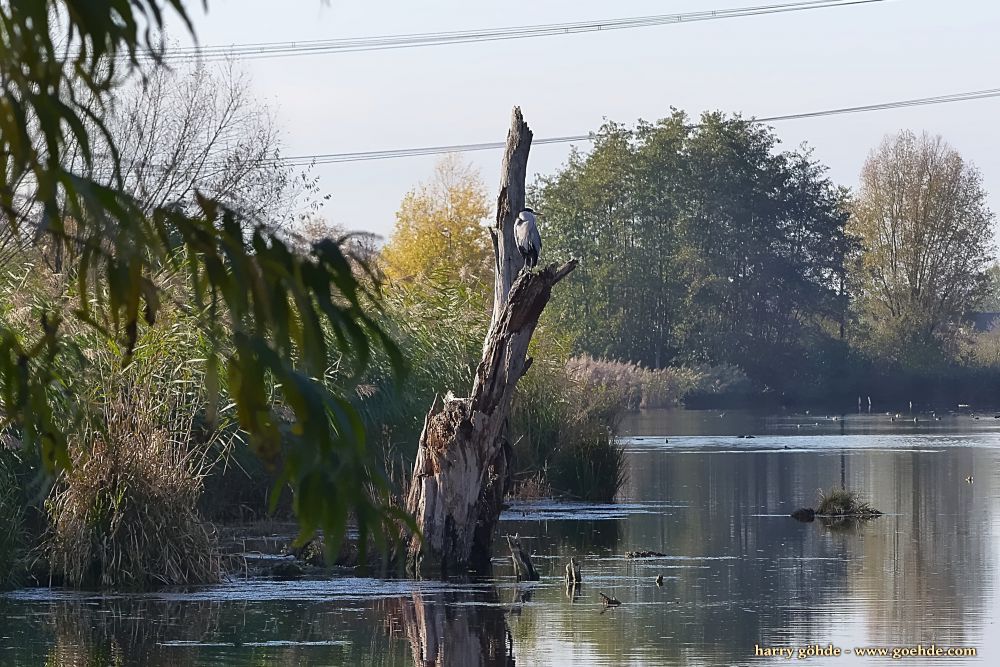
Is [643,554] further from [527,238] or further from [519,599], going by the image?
[527,238]

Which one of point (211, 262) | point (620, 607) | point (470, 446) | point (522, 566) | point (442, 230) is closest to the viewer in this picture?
point (211, 262)

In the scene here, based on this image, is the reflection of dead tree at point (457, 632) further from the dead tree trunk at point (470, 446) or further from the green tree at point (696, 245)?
the green tree at point (696, 245)

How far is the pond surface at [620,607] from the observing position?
36.0 ft

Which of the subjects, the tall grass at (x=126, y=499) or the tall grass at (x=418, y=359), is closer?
the tall grass at (x=126, y=499)


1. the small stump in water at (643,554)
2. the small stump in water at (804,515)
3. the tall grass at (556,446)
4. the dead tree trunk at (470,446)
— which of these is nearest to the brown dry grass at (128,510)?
the dead tree trunk at (470,446)

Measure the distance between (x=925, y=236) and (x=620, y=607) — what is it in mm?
62948

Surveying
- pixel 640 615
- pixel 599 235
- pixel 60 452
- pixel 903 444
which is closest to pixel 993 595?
pixel 640 615

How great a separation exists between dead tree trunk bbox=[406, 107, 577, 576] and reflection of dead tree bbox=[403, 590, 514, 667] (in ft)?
5.12

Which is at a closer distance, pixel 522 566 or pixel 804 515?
pixel 522 566

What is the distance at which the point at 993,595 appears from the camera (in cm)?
1368

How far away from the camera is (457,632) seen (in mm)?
11797

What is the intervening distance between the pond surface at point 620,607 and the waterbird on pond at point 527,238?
2973 millimetres

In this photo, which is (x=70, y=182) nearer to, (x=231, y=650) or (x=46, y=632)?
(x=231, y=650)

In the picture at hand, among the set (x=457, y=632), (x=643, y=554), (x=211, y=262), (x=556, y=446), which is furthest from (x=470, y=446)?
(x=211, y=262)
